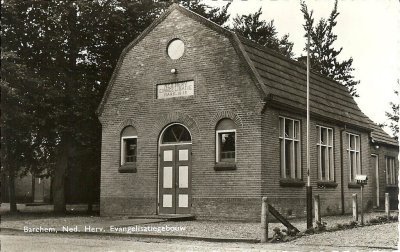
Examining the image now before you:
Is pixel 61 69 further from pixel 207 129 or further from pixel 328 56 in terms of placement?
pixel 328 56

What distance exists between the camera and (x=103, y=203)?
2175 centimetres

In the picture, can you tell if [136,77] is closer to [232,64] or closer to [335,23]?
[232,64]

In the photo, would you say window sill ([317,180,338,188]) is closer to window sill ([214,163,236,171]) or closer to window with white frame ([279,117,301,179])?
window with white frame ([279,117,301,179])

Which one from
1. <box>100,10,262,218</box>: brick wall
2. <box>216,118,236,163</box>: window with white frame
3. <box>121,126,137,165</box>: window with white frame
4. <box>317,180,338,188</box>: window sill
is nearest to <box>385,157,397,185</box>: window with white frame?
<box>317,180,338,188</box>: window sill

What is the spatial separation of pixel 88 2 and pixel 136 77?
539 cm

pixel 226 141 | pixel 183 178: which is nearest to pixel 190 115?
pixel 226 141

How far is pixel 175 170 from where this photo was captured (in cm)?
1994

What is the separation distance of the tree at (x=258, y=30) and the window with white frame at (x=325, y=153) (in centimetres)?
1571

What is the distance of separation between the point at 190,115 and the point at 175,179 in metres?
2.54

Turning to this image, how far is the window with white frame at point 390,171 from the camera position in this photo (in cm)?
3019

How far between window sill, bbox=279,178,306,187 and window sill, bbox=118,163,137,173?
5.92m

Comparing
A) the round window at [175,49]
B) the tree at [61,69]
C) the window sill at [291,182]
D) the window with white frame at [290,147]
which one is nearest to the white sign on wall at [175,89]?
the round window at [175,49]

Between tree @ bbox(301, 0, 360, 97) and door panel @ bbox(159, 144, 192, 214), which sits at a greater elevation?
tree @ bbox(301, 0, 360, 97)

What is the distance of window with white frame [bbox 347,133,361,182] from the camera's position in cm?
2503
